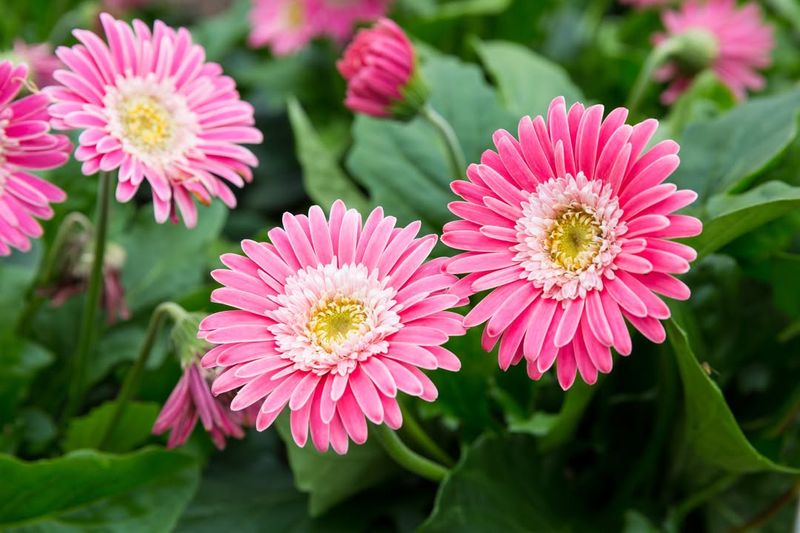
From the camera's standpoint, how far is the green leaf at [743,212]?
0.54 metres

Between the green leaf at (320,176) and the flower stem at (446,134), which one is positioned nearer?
the flower stem at (446,134)

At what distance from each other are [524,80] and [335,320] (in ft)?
1.59

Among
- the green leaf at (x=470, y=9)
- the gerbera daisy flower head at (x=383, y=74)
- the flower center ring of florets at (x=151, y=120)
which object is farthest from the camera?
the green leaf at (x=470, y=9)

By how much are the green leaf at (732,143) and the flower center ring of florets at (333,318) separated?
1.05 ft

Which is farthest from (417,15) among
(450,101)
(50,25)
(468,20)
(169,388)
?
(169,388)

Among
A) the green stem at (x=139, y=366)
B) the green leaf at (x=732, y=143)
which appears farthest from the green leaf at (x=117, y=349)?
the green leaf at (x=732, y=143)

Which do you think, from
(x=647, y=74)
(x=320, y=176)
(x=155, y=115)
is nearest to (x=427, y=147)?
(x=320, y=176)

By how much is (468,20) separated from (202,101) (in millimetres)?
616

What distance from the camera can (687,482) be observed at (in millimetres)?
735

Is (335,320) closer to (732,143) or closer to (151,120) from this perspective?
(151,120)

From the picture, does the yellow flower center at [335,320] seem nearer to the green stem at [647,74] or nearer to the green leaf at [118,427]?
the green leaf at [118,427]

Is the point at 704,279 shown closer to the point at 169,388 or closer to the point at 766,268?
the point at 766,268

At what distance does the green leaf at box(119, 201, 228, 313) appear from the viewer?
32.0 inches

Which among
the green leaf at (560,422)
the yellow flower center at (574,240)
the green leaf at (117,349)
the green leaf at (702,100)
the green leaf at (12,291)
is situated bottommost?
the green leaf at (117,349)
